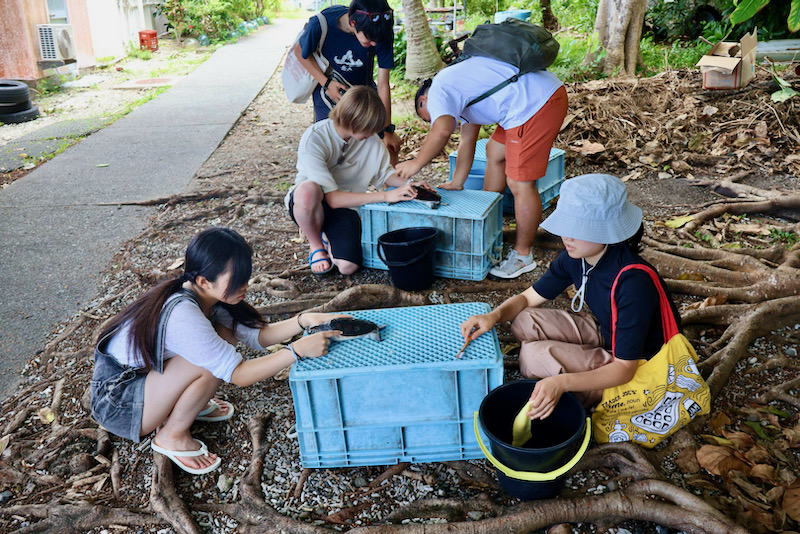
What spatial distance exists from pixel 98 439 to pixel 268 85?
9743 millimetres

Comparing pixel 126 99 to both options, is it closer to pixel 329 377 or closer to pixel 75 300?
pixel 75 300

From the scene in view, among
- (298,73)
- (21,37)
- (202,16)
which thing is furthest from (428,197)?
(202,16)

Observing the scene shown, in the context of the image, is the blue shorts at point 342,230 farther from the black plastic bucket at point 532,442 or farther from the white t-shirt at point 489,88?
the black plastic bucket at point 532,442

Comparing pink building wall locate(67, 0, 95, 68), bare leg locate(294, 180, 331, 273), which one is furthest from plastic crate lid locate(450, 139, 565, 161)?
pink building wall locate(67, 0, 95, 68)

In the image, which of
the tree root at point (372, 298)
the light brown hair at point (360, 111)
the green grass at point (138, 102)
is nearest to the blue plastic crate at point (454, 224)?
the tree root at point (372, 298)

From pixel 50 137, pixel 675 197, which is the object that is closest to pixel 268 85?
pixel 50 137

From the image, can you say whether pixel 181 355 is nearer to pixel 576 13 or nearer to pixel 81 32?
pixel 81 32

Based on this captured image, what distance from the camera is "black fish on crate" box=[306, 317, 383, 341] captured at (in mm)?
2568

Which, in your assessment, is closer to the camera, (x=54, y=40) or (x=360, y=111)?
(x=360, y=111)

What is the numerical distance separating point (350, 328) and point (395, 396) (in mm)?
348

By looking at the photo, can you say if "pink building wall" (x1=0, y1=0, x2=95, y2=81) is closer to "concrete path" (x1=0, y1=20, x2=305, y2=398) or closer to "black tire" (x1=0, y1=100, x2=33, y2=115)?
"black tire" (x1=0, y1=100, x2=33, y2=115)

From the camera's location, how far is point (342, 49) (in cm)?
494

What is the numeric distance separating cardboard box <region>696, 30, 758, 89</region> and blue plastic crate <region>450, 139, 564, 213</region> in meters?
3.02

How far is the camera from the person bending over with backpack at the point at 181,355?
2.44 meters
